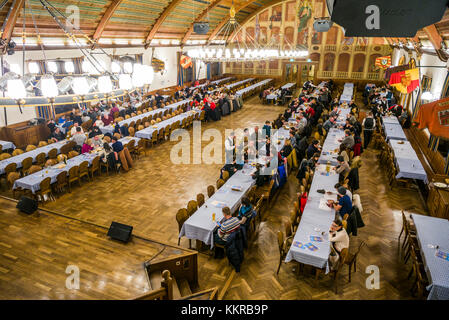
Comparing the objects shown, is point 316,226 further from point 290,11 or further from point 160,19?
point 290,11

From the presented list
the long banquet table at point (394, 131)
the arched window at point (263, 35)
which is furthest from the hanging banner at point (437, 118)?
the arched window at point (263, 35)

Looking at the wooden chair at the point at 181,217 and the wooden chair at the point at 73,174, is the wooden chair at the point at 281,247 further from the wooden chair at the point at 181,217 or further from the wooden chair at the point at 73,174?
the wooden chair at the point at 73,174

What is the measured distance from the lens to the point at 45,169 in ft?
26.1

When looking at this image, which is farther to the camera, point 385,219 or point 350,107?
point 350,107

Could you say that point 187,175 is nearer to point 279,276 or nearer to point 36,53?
point 279,276

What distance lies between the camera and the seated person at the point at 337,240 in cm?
495

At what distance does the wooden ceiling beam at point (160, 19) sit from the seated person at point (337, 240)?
46.6 ft

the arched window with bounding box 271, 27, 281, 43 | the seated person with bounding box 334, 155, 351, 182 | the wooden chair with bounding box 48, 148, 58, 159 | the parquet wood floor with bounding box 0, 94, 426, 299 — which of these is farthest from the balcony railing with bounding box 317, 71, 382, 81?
the wooden chair with bounding box 48, 148, 58, 159

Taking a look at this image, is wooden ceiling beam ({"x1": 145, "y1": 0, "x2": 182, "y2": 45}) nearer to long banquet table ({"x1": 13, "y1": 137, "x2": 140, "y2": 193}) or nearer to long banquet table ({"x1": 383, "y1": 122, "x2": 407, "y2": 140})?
long banquet table ({"x1": 13, "y1": 137, "x2": 140, "y2": 193})

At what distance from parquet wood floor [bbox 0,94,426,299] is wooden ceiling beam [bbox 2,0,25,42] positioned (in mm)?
5188

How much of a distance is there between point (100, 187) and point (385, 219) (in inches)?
297

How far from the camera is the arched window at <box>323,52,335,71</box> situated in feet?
82.2
